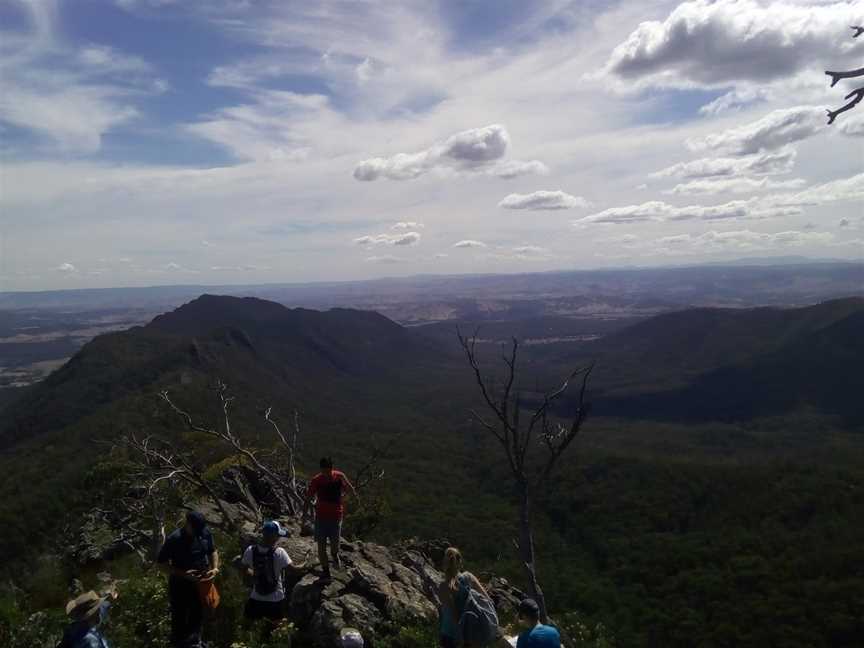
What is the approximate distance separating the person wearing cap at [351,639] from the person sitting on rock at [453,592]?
2071 millimetres

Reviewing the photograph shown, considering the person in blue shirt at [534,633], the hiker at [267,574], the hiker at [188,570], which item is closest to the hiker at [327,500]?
the hiker at [267,574]

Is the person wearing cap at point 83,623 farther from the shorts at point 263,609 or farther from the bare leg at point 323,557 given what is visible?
the bare leg at point 323,557

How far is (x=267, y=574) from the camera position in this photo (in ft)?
34.8

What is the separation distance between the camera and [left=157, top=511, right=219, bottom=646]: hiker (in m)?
9.34

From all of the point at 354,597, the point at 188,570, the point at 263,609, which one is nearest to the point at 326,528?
the point at 354,597

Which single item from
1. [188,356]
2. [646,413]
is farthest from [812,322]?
[188,356]

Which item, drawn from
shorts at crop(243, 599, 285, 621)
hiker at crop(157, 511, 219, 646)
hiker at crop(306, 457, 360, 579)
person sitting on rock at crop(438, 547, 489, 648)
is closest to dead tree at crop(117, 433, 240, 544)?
hiker at crop(306, 457, 360, 579)

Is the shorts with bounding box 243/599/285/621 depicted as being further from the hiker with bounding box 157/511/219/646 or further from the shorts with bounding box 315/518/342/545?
the shorts with bounding box 315/518/342/545

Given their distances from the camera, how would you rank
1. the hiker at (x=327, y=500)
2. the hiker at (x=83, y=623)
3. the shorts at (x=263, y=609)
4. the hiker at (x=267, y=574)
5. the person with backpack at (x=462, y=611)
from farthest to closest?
the hiker at (x=327, y=500) → the shorts at (x=263, y=609) → the hiker at (x=267, y=574) → the person with backpack at (x=462, y=611) → the hiker at (x=83, y=623)

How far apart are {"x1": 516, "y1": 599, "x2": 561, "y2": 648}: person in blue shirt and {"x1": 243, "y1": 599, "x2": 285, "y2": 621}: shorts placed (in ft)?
16.8

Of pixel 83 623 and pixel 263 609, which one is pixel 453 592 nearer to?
pixel 263 609

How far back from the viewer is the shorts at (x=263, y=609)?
34.8 ft

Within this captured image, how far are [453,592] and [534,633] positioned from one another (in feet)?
5.88

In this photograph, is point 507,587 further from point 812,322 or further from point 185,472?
point 812,322
